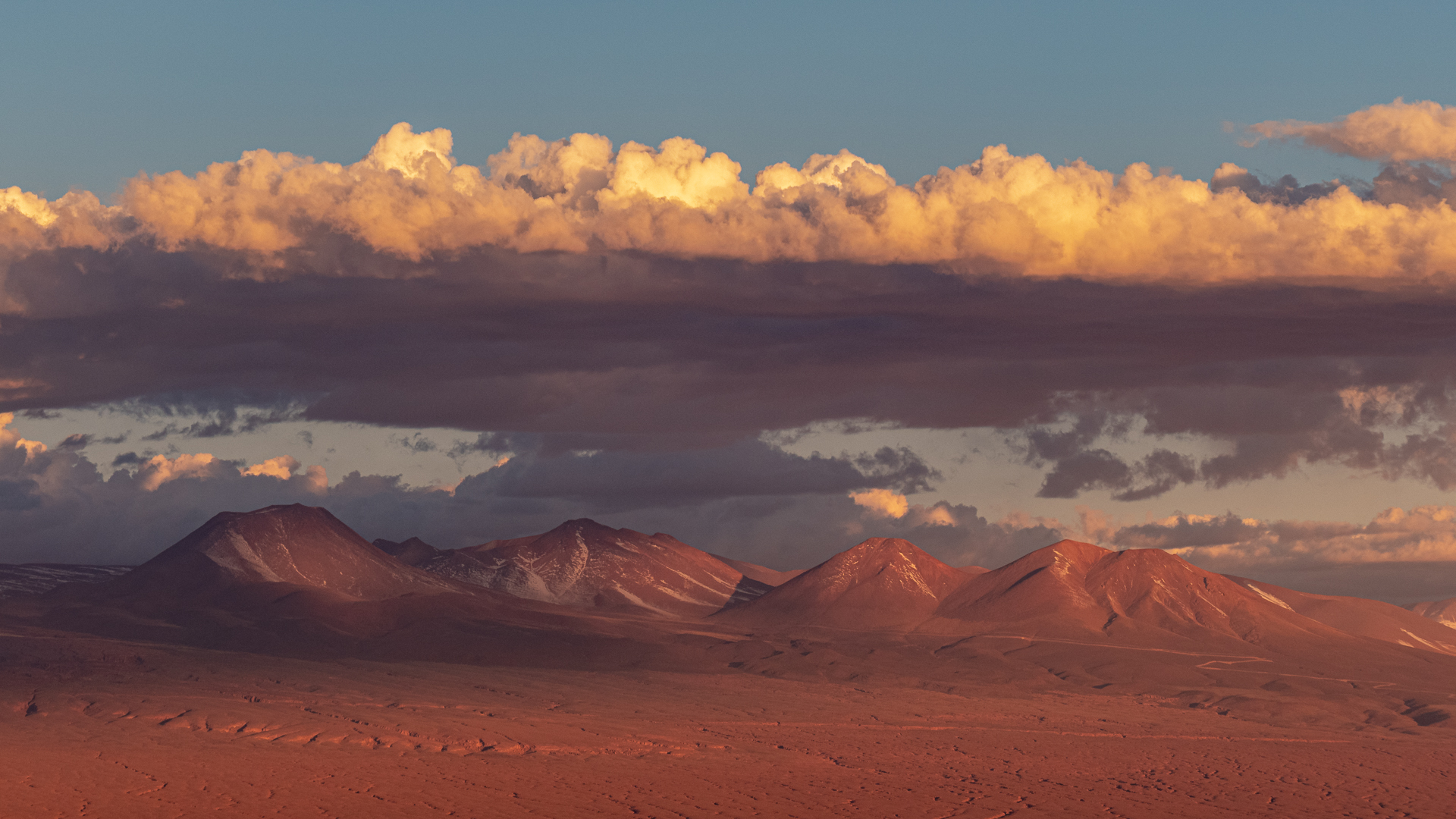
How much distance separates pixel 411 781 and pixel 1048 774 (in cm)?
4058

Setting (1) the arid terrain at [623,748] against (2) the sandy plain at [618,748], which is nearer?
(2) the sandy plain at [618,748]

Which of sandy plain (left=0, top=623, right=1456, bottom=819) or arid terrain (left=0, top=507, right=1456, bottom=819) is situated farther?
arid terrain (left=0, top=507, right=1456, bottom=819)

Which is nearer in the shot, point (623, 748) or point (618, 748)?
point (618, 748)

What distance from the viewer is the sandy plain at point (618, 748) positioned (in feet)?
256

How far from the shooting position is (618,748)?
344ft

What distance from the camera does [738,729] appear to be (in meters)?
126

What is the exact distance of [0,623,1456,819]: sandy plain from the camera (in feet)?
256

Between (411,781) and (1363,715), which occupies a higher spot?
(411,781)

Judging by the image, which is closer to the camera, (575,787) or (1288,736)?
(575,787)

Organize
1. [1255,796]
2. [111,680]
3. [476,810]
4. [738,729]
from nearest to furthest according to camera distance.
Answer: [476,810] < [1255,796] < [738,729] < [111,680]

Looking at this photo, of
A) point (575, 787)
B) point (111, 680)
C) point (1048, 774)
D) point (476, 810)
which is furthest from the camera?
point (111, 680)

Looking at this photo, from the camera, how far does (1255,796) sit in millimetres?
88562

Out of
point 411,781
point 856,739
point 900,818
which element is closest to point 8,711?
point 411,781

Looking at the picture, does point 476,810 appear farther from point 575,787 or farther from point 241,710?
point 241,710
